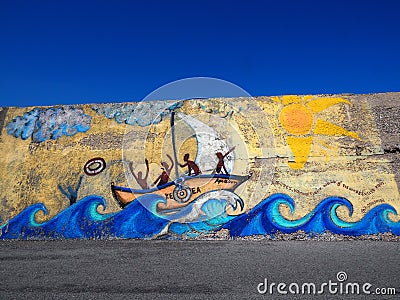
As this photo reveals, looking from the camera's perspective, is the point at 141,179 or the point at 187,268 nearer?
the point at 187,268

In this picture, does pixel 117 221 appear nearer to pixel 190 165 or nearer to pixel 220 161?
pixel 190 165

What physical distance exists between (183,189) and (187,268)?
3.82 metres

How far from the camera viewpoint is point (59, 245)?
7340 mm

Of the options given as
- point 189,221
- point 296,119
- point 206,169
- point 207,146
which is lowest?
point 189,221

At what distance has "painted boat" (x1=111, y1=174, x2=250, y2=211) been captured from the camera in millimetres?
8438

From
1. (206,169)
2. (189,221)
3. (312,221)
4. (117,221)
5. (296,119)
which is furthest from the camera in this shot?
(296,119)

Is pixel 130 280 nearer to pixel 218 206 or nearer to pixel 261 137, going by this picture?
pixel 218 206

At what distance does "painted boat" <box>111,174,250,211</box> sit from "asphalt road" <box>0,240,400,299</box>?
4.24ft

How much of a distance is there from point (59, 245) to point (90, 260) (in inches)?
83.3

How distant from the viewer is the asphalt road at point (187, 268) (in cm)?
369

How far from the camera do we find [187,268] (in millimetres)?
4809

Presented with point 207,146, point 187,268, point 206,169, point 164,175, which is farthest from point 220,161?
point 187,268

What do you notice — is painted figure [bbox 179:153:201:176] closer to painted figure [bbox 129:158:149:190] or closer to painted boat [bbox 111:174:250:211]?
painted boat [bbox 111:174:250:211]

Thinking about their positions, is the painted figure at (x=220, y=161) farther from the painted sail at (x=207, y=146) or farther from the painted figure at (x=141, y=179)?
the painted figure at (x=141, y=179)
